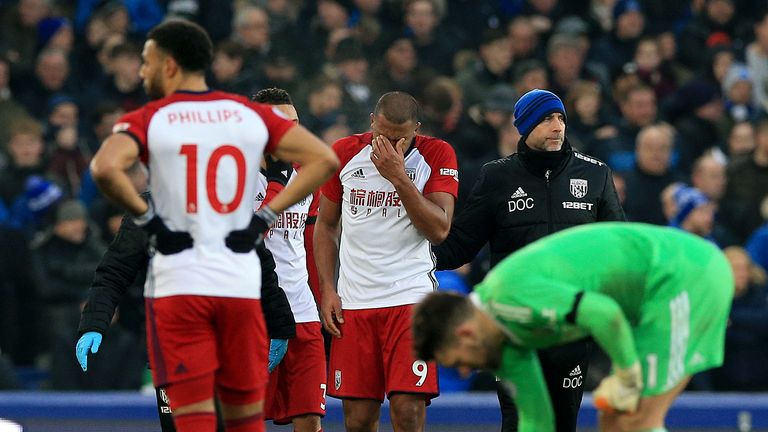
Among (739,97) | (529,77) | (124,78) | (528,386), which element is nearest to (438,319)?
(528,386)

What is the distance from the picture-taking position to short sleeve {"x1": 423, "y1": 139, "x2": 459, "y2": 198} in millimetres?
8297

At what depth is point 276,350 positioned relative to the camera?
8.25 meters

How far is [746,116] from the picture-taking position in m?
14.6

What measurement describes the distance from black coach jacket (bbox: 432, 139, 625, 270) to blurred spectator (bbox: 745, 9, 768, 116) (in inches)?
278

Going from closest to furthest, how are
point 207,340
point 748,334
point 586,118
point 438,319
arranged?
point 438,319, point 207,340, point 748,334, point 586,118

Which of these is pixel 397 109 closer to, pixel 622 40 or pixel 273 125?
pixel 273 125

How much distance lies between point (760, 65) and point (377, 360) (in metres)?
8.10

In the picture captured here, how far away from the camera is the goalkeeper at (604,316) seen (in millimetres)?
5883

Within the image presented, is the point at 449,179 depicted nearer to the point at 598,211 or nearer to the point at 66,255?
the point at 598,211

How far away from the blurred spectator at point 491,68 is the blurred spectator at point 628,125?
119 cm

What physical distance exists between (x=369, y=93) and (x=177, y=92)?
7928 millimetres

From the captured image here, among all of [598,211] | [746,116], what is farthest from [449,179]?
[746,116]

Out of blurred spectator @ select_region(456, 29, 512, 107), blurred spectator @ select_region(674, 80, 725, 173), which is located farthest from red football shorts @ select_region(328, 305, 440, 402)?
blurred spectator @ select_region(674, 80, 725, 173)

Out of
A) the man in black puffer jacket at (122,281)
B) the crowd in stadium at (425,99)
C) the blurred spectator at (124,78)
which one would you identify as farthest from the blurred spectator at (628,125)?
the man in black puffer jacket at (122,281)
